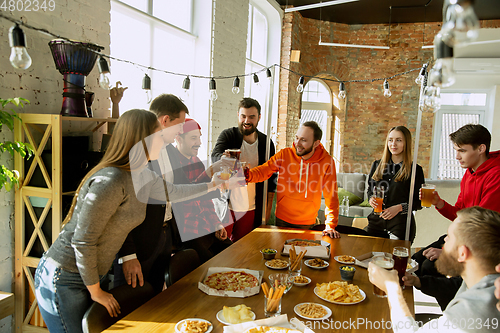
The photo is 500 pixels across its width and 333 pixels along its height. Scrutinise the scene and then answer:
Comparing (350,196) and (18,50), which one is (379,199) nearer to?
(18,50)

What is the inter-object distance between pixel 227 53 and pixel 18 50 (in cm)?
407

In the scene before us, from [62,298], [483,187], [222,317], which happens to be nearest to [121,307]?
[62,298]

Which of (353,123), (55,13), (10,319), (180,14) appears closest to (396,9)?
(353,123)

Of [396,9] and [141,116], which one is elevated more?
[396,9]

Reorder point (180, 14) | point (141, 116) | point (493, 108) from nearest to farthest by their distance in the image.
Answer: point (141, 116) < point (180, 14) < point (493, 108)

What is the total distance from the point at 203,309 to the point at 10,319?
5.45ft

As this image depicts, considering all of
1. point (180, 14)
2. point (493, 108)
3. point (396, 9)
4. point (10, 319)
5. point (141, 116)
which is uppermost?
point (396, 9)

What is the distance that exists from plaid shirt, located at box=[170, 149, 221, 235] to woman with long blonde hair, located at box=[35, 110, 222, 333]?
33.9 inches

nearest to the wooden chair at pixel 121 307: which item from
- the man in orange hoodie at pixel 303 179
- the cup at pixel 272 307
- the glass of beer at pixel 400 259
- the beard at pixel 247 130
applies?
the cup at pixel 272 307

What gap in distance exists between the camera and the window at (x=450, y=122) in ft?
27.5

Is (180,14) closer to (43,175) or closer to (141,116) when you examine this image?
(43,175)

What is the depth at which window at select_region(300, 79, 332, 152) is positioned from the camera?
8.48 m

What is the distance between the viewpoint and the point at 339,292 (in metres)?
1.57

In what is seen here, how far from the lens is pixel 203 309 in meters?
1.45
